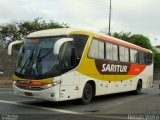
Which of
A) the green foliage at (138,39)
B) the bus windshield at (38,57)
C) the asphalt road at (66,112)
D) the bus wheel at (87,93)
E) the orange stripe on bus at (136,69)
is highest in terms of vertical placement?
the green foliage at (138,39)

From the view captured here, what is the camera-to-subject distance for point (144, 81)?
82.5ft

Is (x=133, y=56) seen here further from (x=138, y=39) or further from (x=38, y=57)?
(x=138, y=39)

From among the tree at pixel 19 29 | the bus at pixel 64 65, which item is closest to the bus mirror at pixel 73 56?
the bus at pixel 64 65

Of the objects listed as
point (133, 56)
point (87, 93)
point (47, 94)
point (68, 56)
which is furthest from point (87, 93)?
point (133, 56)

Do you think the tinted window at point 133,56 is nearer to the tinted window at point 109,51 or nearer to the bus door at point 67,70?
the tinted window at point 109,51

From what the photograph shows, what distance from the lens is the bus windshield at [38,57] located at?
46.7ft

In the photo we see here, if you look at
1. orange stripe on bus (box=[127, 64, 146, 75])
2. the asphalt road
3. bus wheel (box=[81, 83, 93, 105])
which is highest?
orange stripe on bus (box=[127, 64, 146, 75])

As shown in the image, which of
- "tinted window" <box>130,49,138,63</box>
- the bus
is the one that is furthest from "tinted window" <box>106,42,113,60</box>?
"tinted window" <box>130,49,138,63</box>

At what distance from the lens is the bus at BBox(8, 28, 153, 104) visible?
555 inches

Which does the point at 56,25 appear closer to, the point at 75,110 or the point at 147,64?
the point at 147,64

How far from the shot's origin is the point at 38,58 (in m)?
14.5

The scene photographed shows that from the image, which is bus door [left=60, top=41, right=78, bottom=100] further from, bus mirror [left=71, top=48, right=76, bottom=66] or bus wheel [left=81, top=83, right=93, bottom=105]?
bus wheel [left=81, top=83, right=93, bottom=105]

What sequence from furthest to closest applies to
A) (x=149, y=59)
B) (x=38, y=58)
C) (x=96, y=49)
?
(x=149, y=59) < (x=96, y=49) < (x=38, y=58)

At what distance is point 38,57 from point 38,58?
0.05m
